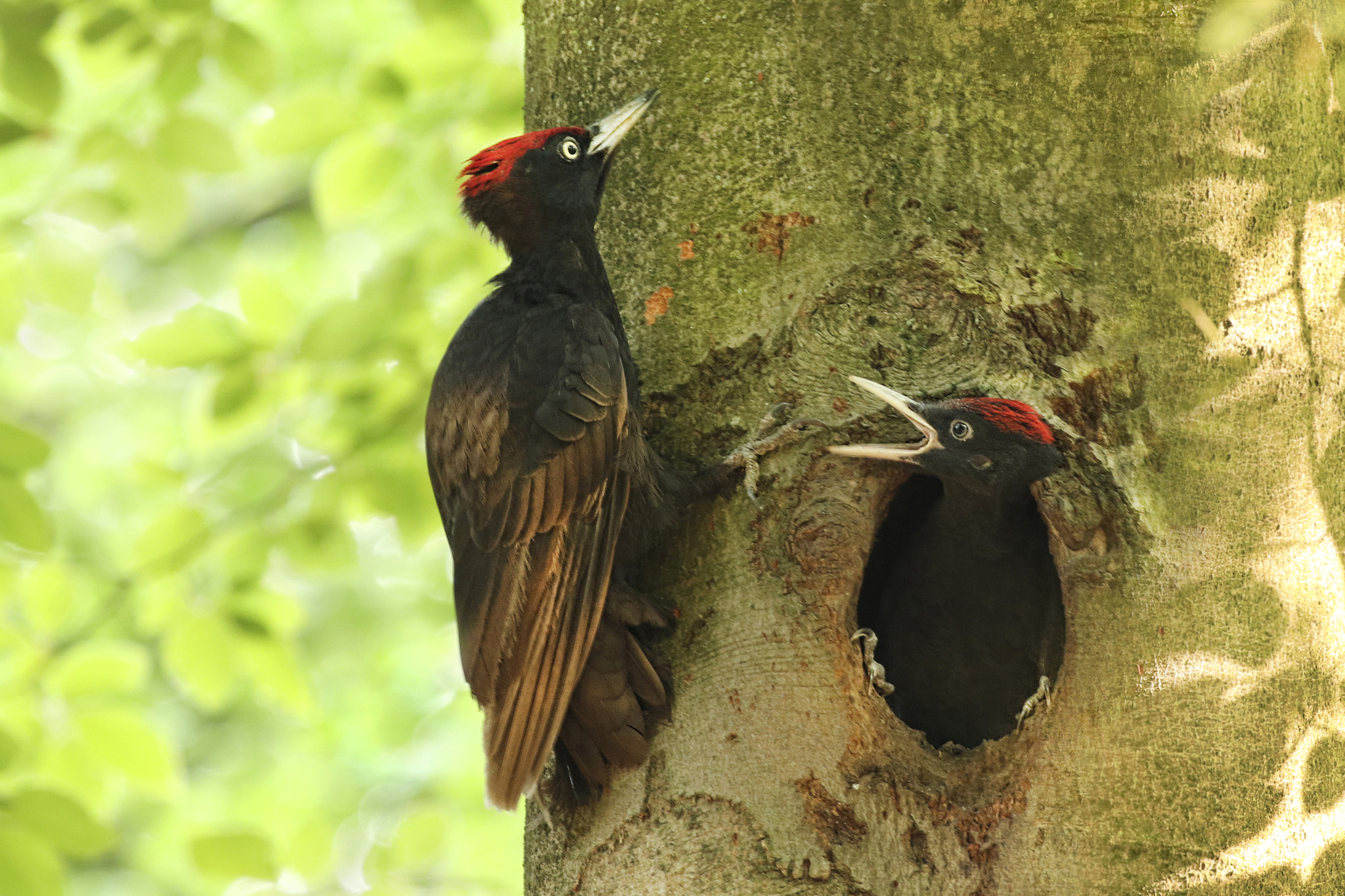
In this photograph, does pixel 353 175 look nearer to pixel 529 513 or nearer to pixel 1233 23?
pixel 529 513

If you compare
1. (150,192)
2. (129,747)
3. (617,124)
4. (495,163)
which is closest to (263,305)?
(150,192)

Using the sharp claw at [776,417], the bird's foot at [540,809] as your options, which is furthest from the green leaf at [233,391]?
the sharp claw at [776,417]

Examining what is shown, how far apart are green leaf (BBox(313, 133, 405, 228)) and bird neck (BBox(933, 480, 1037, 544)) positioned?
204cm

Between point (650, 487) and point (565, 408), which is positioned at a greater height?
point (565, 408)

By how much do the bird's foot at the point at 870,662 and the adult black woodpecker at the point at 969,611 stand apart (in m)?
0.55

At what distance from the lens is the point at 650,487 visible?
7.88 feet

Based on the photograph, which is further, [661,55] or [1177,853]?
[661,55]

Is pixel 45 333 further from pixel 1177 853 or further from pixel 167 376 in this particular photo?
pixel 1177 853

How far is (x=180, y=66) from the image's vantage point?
3199 millimetres

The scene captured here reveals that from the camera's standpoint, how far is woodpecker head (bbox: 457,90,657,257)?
8.89 feet

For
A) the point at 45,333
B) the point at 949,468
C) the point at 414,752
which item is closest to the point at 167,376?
the point at 45,333

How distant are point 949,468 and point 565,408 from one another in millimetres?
899

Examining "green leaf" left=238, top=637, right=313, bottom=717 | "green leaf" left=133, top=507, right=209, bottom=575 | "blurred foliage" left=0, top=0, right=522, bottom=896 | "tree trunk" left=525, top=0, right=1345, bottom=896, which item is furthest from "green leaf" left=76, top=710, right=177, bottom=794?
"tree trunk" left=525, top=0, right=1345, bottom=896

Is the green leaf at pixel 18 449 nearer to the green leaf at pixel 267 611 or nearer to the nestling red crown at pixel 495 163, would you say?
the green leaf at pixel 267 611
